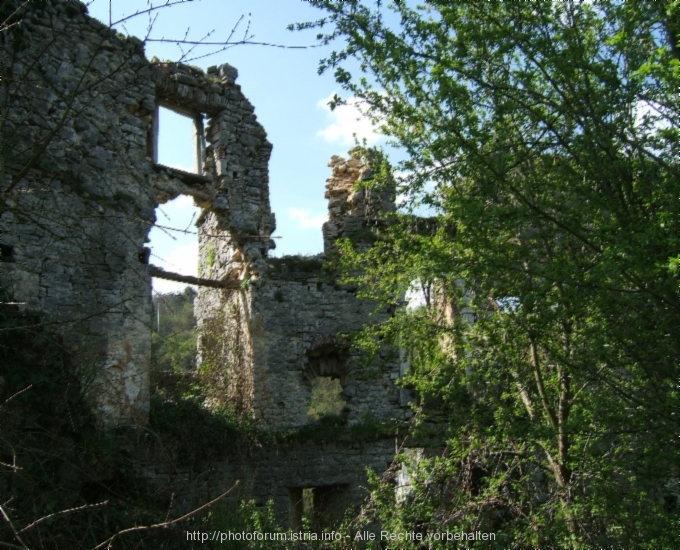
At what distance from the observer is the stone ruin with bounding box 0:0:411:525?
354 inches

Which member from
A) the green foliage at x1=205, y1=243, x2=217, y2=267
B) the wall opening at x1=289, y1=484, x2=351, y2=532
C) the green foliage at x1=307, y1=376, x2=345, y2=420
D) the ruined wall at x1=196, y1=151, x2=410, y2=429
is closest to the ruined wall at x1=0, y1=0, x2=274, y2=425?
the ruined wall at x1=196, y1=151, x2=410, y2=429

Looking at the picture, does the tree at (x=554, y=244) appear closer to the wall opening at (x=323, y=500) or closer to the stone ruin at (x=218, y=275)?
the stone ruin at (x=218, y=275)

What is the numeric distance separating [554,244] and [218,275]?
6.90m

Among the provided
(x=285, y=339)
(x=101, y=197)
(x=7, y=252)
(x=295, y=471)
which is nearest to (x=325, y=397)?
(x=285, y=339)

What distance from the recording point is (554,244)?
6.65 metres

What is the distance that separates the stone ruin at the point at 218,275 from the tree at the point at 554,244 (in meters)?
2.27

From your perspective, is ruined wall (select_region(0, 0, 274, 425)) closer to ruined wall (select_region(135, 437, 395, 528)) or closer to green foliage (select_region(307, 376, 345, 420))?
ruined wall (select_region(135, 437, 395, 528))

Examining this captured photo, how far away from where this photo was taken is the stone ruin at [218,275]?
29.5 feet

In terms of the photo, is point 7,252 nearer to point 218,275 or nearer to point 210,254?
point 218,275

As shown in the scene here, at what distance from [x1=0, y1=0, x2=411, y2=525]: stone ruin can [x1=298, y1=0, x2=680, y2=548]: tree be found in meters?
2.27

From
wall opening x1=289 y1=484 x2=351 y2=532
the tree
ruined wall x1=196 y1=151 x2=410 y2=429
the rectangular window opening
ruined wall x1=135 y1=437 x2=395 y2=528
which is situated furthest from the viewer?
ruined wall x1=196 y1=151 x2=410 y2=429

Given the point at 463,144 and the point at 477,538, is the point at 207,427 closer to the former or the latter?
the point at 477,538

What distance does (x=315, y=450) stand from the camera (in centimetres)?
1098

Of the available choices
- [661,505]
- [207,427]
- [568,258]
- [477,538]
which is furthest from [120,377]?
[661,505]
